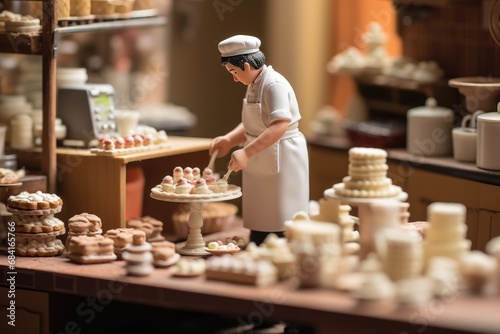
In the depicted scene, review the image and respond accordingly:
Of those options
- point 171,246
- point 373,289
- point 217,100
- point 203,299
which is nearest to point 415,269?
point 373,289

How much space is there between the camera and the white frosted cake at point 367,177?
3.61 meters

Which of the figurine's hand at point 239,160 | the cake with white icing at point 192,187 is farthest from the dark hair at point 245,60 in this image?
the cake with white icing at point 192,187

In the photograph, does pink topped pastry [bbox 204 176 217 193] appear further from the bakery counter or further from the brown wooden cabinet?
the brown wooden cabinet

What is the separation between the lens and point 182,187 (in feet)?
12.8

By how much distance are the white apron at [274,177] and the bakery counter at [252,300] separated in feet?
1.76

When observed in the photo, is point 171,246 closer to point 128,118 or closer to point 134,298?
point 134,298

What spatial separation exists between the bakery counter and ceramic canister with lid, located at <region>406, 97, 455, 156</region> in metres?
1.91

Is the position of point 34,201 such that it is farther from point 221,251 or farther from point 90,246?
point 221,251

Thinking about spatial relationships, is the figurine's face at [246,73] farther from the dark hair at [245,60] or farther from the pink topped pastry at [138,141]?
the pink topped pastry at [138,141]

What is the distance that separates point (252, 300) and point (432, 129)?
2107mm

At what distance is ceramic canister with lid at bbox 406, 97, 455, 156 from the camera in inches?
200

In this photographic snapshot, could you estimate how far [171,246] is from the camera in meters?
3.75

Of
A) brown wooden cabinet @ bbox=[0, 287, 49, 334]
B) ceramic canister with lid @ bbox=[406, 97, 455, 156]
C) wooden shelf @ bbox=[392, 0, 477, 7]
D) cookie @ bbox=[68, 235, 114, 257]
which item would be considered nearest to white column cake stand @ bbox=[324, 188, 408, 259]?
cookie @ bbox=[68, 235, 114, 257]

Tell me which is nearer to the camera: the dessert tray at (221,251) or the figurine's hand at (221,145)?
the dessert tray at (221,251)
